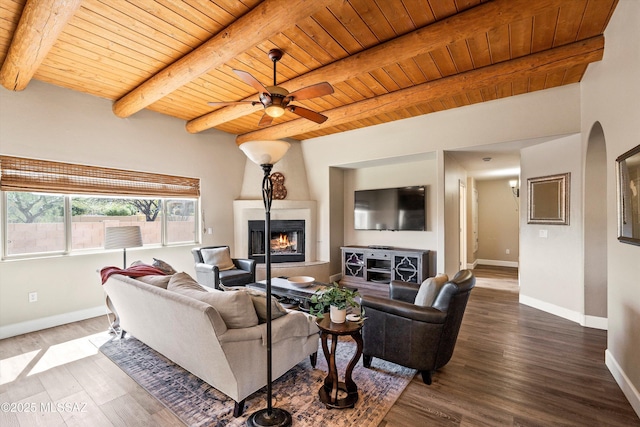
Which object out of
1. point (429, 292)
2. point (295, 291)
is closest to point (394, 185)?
point (295, 291)

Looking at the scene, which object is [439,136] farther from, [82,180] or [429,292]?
[82,180]

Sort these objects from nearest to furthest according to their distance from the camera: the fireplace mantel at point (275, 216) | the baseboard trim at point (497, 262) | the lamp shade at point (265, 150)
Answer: the lamp shade at point (265, 150)
the fireplace mantel at point (275, 216)
the baseboard trim at point (497, 262)

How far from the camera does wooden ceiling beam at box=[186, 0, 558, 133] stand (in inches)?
89.9

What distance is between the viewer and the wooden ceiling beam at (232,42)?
7.11 ft

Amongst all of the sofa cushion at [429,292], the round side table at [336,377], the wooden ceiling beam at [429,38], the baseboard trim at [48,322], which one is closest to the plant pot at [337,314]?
the round side table at [336,377]

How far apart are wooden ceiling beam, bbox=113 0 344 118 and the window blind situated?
1215 millimetres

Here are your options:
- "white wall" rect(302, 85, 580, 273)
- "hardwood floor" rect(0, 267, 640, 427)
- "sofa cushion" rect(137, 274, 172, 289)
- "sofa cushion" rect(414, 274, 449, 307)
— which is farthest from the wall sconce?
"sofa cushion" rect(137, 274, 172, 289)

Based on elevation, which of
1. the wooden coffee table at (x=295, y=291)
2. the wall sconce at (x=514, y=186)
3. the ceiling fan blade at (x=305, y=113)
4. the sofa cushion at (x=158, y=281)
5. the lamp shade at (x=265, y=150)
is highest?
the ceiling fan blade at (x=305, y=113)

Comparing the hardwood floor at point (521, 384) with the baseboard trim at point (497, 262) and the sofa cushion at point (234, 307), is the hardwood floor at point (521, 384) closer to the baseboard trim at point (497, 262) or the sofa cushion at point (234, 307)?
the sofa cushion at point (234, 307)

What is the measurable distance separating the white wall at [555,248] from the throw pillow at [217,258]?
4578 mm

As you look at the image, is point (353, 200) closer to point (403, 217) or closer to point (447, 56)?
point (403, 217)

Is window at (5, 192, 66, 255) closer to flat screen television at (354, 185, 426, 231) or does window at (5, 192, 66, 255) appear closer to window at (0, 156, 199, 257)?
window at (0, 156, 199, 257)

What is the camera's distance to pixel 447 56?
3121 millimetres

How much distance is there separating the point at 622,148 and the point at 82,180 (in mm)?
5703
